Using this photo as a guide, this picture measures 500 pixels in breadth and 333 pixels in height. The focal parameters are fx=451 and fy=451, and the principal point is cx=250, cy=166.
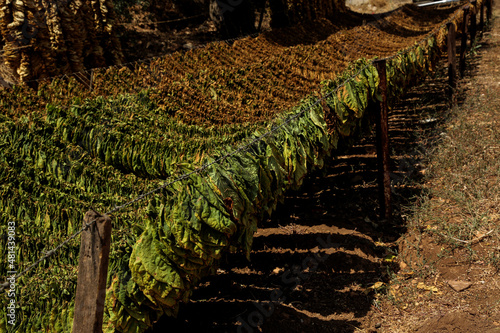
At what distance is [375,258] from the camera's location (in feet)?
15.8

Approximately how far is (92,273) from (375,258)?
3.46 m

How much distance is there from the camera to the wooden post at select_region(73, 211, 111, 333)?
80.9 inches

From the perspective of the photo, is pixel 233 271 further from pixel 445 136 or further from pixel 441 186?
pixel 445 136

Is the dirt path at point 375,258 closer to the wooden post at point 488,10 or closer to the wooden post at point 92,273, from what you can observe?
the wooden post at point 92,273

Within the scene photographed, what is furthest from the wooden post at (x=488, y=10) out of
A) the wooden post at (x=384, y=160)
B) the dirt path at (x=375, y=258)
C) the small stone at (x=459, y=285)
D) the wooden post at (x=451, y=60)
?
the small stone at (x=459, y=285)

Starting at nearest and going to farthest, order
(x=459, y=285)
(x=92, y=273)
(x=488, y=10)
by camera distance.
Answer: (x=92, y=273), (x=459, y=285), (x=488, y=10)

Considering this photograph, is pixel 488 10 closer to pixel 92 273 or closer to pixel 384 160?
pixel 384 160

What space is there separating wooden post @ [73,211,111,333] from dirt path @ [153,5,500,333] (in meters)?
1.82

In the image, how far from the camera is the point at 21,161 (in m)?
3.94

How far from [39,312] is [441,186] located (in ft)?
15.8

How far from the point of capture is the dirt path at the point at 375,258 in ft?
13.0

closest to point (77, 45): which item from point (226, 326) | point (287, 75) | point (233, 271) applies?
point (287, 75)

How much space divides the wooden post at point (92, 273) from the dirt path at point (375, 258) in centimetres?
182

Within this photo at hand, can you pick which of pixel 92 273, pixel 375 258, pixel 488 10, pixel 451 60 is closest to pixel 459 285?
pixel 375 258
